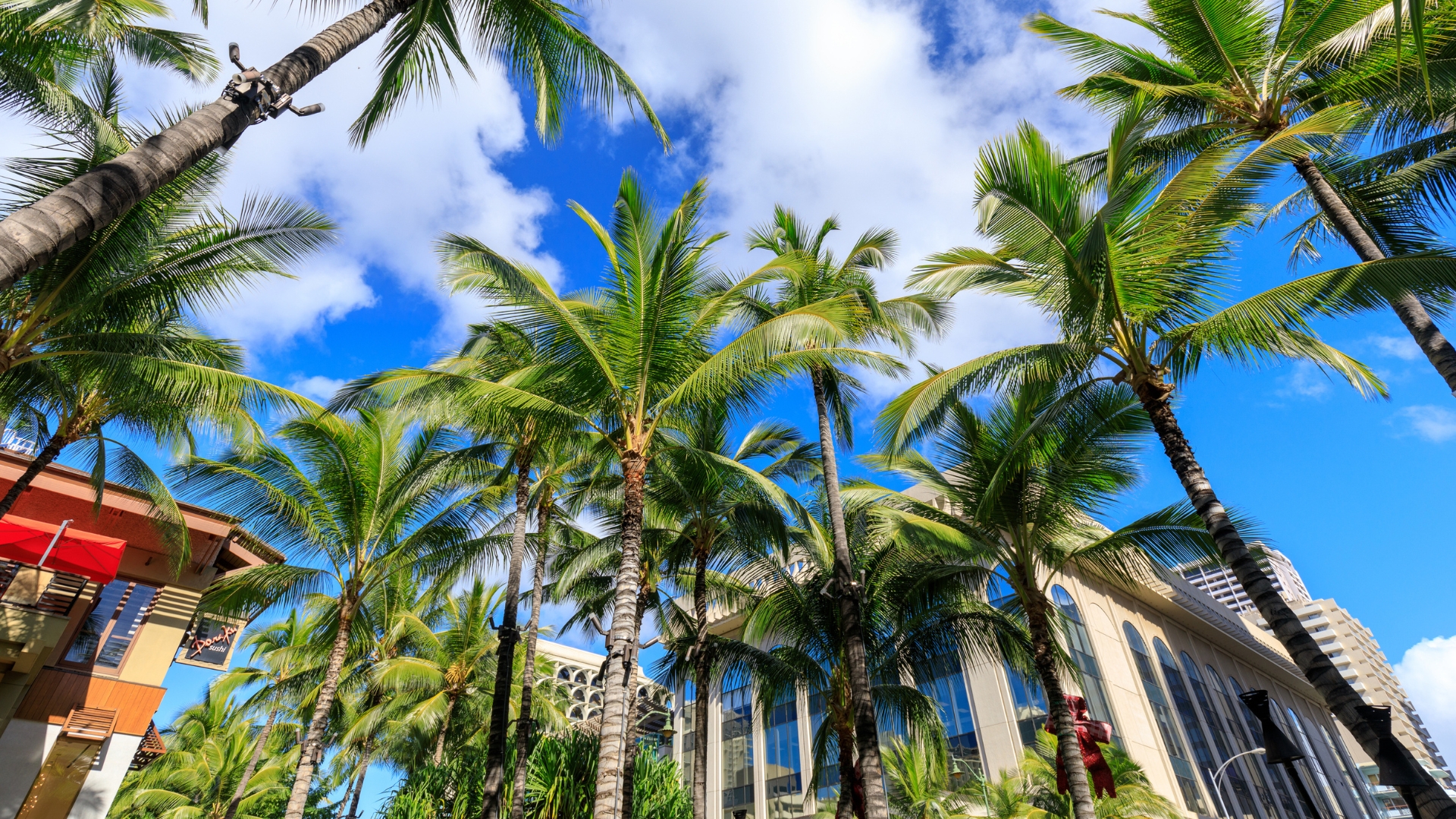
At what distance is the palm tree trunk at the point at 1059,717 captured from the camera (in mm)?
11461

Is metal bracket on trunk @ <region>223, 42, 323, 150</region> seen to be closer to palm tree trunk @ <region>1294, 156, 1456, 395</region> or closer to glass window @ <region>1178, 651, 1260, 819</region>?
palm tree trunk @ <region>1294, 156, 1456, 395</region>

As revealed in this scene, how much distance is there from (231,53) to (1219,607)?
57171 millimetres

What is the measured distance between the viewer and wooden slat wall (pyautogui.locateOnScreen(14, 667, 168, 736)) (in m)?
13.4

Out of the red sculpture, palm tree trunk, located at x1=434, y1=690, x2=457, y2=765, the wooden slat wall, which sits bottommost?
the red sculpture

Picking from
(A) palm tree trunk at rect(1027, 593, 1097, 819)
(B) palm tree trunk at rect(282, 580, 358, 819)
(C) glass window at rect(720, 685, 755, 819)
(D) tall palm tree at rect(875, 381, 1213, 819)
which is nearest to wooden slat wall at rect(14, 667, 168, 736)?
(B) palm tree trunk at rect(282, 580, 358, 819)

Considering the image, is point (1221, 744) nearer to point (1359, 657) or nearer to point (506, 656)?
point (506, 656)

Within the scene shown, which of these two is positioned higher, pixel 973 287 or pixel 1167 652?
pixel 1167 652

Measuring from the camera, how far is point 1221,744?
36.7 metres

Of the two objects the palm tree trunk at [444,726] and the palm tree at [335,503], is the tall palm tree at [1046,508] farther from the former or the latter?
the palm tree trunk at [444,726]

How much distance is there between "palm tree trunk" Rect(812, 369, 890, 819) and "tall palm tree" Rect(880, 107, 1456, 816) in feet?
12.9

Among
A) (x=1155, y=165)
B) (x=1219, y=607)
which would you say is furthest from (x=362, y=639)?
(x=1219, y=607)

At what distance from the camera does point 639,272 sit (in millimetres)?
11102

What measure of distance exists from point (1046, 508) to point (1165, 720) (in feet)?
88.0

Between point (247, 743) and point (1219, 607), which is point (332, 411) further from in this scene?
point (1219, 607)
